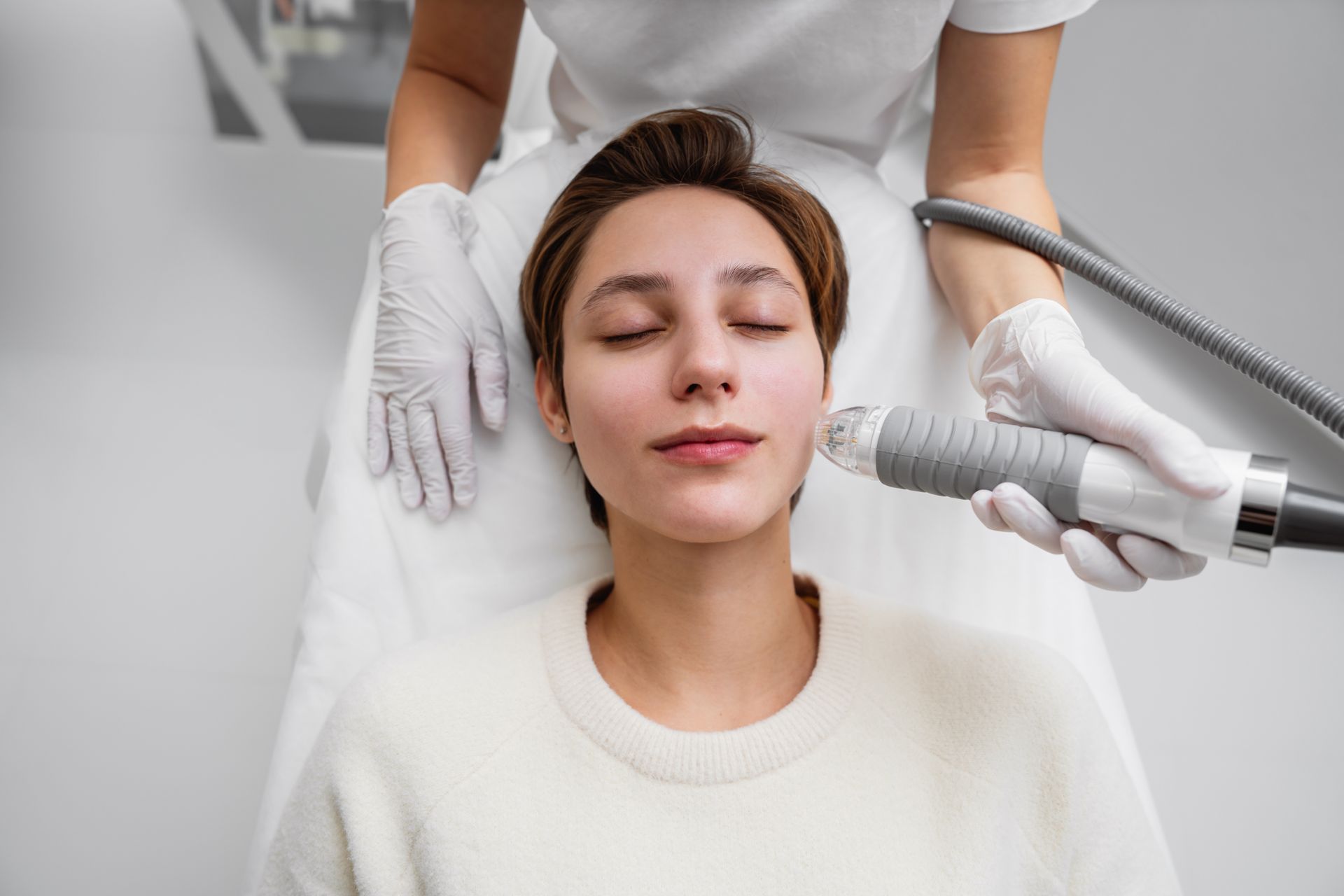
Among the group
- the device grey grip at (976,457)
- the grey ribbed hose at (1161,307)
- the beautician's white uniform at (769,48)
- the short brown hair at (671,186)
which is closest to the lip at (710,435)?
the device grey grip at (976,457)

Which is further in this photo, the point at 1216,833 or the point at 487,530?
the point at 1216,833

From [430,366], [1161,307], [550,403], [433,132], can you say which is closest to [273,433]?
[433,132]

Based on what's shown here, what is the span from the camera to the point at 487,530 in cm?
145

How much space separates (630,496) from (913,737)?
417 millimetres

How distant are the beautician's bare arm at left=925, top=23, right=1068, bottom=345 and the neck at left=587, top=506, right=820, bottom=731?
1.58 feet

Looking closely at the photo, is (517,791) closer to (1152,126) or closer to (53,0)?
(1152,126)

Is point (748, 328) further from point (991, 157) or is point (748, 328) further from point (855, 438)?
point (991, 157)

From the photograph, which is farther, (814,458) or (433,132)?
(433,132)

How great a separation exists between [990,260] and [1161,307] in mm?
252

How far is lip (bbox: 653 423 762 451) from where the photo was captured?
3.51ft

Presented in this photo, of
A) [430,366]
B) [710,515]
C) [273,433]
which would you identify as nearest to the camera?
[710,515]

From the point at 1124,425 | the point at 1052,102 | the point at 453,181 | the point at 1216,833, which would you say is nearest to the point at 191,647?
the point at 453,181

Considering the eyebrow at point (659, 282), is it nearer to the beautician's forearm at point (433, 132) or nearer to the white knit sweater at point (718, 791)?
the white knit sweater at point (718, 791)

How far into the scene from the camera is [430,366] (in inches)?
55.6
